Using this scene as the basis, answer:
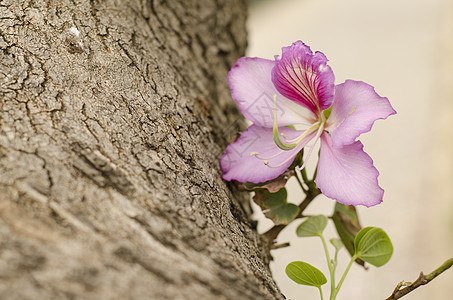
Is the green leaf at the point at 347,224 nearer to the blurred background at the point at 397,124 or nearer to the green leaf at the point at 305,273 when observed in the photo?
the green leaf at the point at 305,273

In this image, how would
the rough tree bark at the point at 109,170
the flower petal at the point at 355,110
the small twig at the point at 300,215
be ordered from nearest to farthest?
the rough tree bark at the point at 109,170 < the flower petal at the point at 355,110 < the small twig at the point at 300,215

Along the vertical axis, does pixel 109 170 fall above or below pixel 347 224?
below

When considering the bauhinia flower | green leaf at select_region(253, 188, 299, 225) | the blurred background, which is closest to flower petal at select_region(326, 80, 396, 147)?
the bauhinia flower

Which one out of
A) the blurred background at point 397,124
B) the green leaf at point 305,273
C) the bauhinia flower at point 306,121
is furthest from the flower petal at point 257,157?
the blurred background at point 397,124

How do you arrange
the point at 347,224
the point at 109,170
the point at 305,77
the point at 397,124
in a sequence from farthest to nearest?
the point at 397,124
the point at 347,224
the point at 305,77
the point at 109,170

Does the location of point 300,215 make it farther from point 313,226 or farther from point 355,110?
point 355,110

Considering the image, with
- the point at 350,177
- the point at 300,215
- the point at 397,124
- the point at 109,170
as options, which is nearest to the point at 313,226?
the point at 300,215
